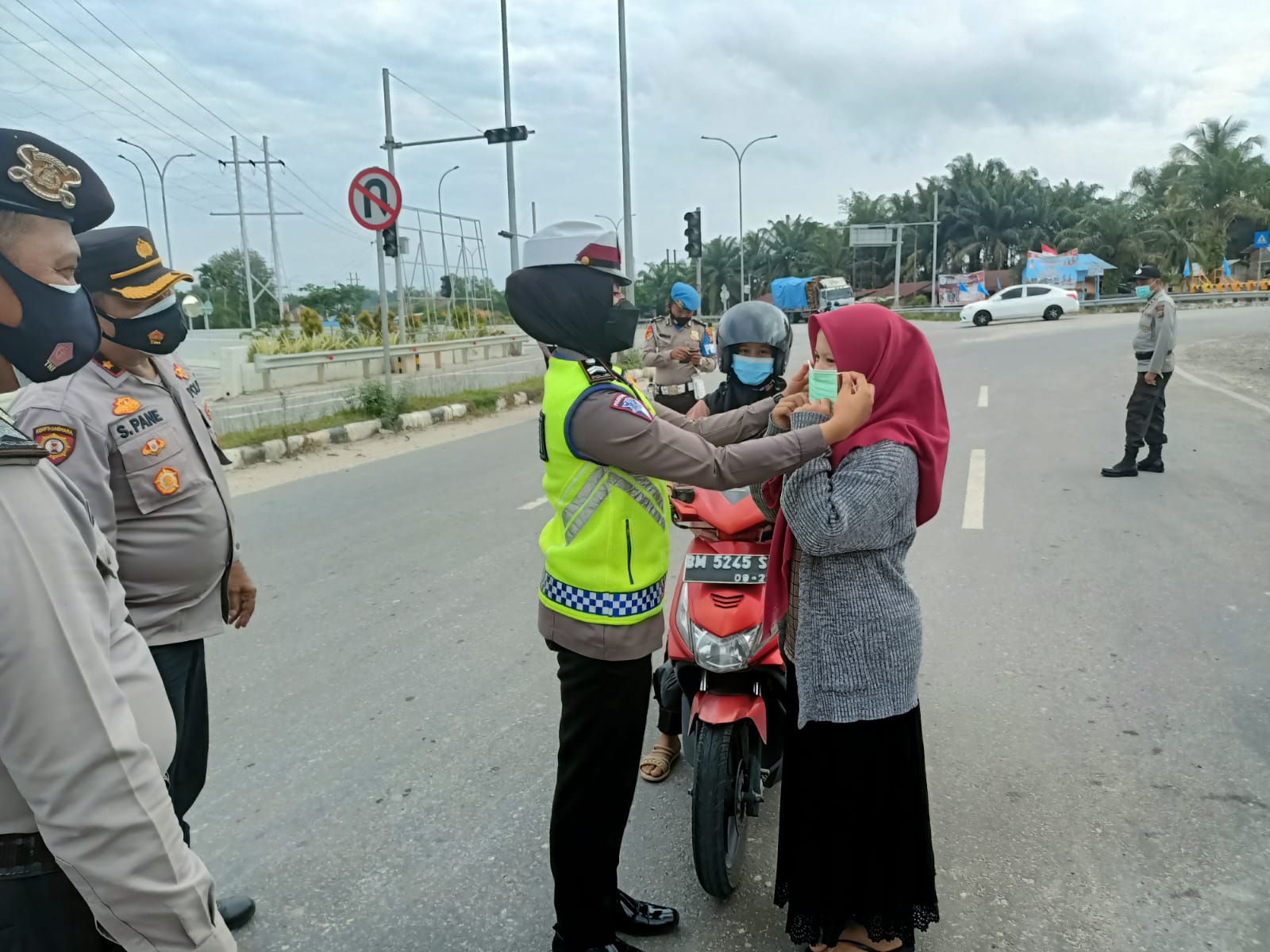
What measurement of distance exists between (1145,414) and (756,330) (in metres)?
5.70

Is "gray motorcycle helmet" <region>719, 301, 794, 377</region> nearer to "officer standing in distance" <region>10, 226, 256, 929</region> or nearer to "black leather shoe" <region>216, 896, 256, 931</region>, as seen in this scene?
"officer standing in distance" <region>10, 226, 256, 929</region>

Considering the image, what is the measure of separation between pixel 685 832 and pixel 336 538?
4.12m

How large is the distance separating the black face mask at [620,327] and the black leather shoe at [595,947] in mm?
1504

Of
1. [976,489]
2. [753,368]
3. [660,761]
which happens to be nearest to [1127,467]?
[976,489]

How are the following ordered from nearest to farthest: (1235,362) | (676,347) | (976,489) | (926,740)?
(926,740)
(976,489)
(676,347)
(1235,362)

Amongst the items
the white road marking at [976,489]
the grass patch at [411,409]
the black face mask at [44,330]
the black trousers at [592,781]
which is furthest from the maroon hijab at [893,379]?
the grass patch at [411,409]

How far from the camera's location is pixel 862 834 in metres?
2.21

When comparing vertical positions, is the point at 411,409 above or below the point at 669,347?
below

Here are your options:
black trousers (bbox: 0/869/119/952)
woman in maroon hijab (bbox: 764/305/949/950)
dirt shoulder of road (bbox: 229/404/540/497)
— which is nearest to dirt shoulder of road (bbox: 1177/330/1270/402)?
dirt shoulder of road (bbox: 229/404/540/497)

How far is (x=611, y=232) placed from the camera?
2.17 metres

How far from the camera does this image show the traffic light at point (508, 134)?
18047 millimetres

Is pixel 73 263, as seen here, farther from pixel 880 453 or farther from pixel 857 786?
pixel 857 786

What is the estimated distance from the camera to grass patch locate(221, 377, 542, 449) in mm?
9672

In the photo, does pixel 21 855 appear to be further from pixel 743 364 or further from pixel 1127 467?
pixel 1127 467
